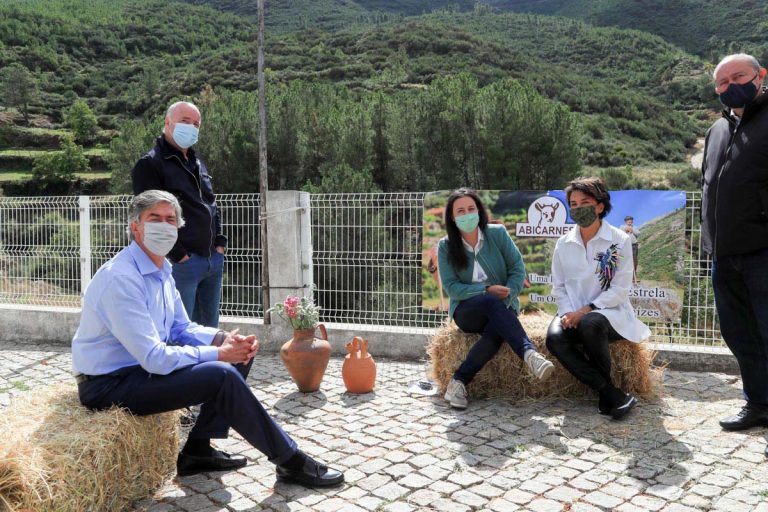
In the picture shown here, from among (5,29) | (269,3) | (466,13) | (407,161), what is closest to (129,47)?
(5,29)

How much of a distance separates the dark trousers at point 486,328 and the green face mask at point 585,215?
81 centimetres

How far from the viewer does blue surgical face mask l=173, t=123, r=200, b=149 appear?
437 centimetres

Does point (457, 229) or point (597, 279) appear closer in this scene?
point (597, 279)

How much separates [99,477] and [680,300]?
524 cm

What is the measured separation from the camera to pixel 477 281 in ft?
16.1

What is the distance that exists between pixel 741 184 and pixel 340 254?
13.0ft

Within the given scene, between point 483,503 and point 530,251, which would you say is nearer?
point 483,503

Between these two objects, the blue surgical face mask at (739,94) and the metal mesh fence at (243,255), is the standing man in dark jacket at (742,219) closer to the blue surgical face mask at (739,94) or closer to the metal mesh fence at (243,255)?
the blue surgical face mask at (739,94)

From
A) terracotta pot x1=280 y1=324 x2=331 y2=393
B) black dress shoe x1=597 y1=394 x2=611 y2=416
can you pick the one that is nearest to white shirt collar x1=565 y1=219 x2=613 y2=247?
black dress shoe x1=597 y1=394 x2=611 y2=416

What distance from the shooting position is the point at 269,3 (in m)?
104

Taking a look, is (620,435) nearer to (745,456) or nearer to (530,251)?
(745,456)

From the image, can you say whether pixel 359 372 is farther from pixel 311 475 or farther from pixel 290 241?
pixel 290 241

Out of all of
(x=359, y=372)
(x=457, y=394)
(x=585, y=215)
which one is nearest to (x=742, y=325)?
(x=585, y=215)

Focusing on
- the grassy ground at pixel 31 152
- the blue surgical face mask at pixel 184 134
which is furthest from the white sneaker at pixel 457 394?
the grassy ground at pixel 31 152
